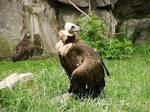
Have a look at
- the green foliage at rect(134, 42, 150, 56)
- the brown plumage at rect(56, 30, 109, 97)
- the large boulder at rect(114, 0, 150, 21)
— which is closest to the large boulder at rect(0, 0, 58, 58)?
the green foliage at rect(134, 42, 150, 56)

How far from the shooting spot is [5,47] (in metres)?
17.2

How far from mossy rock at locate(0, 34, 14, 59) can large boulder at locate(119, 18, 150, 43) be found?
378 cm

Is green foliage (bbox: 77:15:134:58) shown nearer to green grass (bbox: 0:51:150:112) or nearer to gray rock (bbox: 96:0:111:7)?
gray rock (bbox: 96:0:111:7)

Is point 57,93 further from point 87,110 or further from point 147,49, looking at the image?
point 147,49

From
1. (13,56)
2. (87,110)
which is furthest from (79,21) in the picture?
(87,110)

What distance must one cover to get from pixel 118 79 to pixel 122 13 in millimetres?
9126

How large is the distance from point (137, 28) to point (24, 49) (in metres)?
4.33

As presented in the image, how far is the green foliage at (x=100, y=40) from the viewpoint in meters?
15.6

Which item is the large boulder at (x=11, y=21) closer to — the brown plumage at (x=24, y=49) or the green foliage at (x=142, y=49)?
the brown plumage at (x=24, y=49)

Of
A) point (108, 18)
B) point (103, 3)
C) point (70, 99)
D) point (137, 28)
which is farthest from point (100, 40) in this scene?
point (70, 99)

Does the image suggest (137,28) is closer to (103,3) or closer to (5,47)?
(103,3)

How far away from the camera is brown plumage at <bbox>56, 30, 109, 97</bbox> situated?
288 inches

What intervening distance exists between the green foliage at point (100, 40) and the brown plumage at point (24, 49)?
1606mm

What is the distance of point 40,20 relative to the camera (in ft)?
56.3
